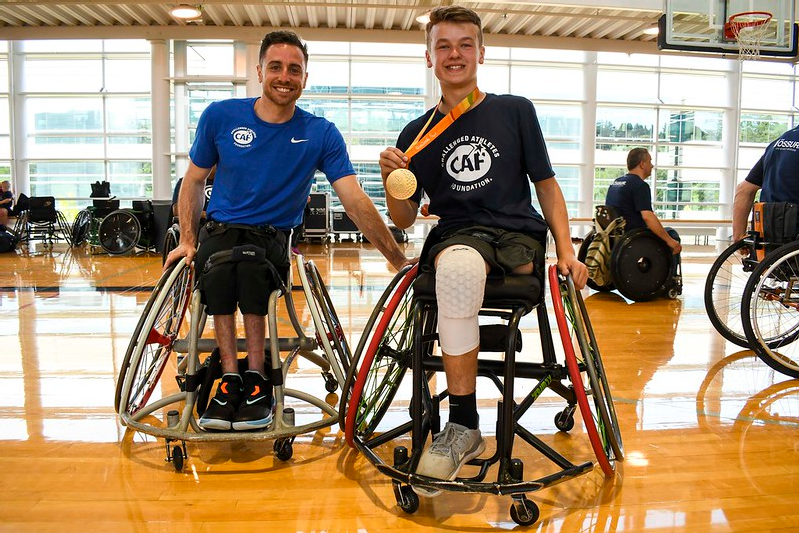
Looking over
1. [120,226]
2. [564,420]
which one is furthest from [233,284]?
[120,226]

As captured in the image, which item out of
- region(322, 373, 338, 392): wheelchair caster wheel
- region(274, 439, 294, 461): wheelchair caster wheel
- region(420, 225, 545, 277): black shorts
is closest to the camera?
region(420, 225, 545, 277): black shorts

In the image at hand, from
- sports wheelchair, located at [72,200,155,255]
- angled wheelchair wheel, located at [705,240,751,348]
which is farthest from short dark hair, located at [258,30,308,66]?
sports wheelchair, located at [72,200,155,255]

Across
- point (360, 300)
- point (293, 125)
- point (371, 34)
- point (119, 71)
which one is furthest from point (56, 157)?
point (293, 125)

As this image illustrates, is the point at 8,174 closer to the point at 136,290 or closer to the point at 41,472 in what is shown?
the point at 136,290

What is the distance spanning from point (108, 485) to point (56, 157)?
13079 mm

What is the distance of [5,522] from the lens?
62.8 inches

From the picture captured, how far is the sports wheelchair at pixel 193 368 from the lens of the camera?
1937 mm

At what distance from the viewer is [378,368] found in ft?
6.76

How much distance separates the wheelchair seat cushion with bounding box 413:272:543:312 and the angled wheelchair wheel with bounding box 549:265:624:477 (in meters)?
0.05

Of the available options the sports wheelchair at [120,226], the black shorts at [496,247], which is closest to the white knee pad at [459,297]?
the black shorts at [496,247]

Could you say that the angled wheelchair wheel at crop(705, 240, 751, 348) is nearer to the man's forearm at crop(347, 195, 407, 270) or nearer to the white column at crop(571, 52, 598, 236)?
the man's forearm at crop(347, 195, 407, 270)

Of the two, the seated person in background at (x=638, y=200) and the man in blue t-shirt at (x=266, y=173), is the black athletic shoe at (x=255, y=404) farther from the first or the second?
the seated person in background at (x=638, y=200)

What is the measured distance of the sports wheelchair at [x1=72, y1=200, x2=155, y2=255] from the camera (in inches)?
362

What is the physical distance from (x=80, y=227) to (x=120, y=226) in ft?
5.55
